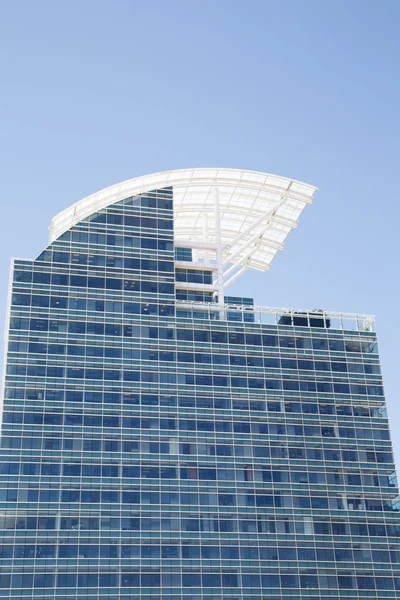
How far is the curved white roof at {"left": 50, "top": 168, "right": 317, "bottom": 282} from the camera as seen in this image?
131125 mm

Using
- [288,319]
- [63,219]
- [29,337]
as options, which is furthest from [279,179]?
[29,337]

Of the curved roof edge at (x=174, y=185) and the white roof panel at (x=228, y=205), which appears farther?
the white roof panel at (x=228, y=205)

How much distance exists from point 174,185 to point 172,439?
1545 inches

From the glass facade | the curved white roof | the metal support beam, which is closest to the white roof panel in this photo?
the curved white roof

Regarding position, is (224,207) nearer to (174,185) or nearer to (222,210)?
(222,210)

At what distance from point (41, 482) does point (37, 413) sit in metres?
8.95

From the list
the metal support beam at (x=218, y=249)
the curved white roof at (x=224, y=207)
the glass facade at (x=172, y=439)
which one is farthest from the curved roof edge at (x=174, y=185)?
the metal support beam at (x=218, y=249)

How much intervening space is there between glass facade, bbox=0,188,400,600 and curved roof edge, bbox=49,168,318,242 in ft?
6.04

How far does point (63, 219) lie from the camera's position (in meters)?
130

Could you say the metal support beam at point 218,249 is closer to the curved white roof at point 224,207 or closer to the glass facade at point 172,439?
the curved white roof at point 224,207

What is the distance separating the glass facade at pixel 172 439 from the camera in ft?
357

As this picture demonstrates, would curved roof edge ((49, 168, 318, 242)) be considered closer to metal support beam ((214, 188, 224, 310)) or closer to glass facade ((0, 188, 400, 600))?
glass facade ((0, 188, 400, 600))

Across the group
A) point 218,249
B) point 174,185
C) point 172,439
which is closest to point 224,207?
point 218,249

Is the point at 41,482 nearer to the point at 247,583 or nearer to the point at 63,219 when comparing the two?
the point at 247,583
